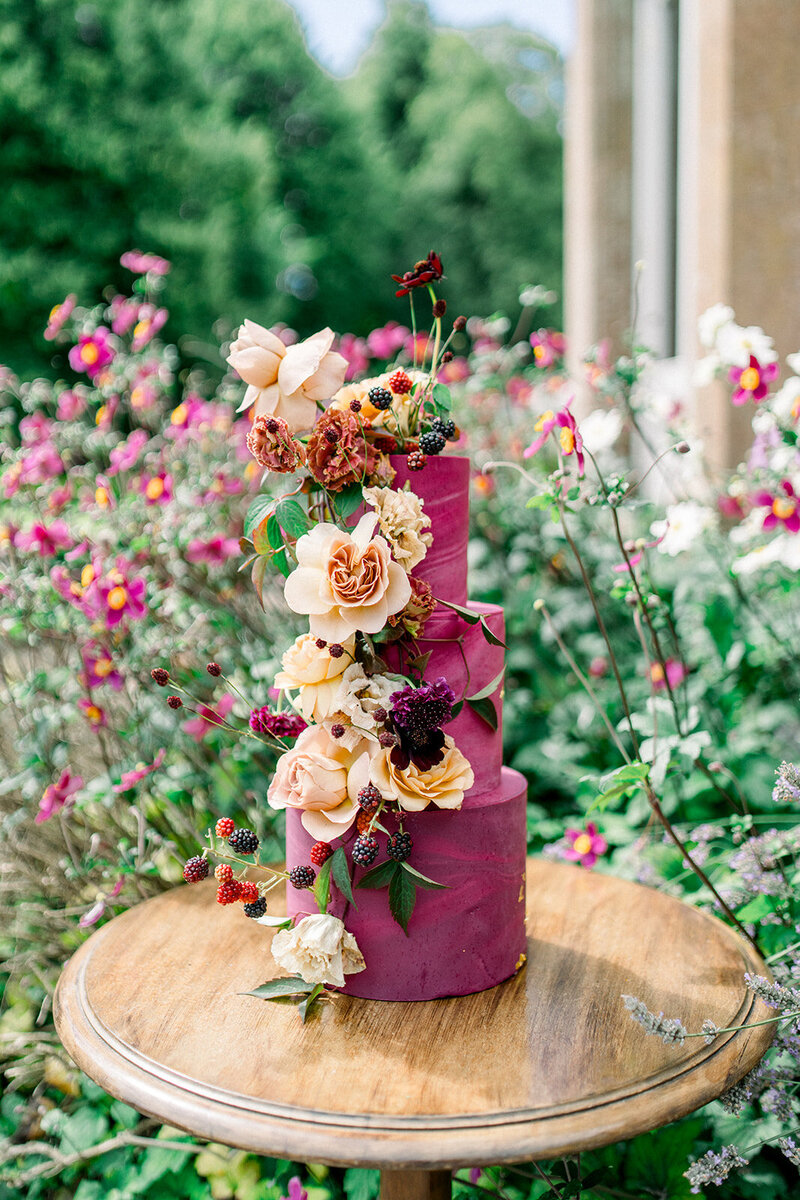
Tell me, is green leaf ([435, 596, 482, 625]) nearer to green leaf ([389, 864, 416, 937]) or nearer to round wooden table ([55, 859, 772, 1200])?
green leaf ([389, 864, 416, 937])

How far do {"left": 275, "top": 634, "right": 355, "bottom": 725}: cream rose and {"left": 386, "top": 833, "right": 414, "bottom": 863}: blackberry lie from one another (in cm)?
14

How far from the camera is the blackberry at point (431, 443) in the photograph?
0.97 meters

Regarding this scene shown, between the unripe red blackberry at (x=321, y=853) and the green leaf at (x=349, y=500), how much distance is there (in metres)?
0.35

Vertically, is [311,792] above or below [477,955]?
above

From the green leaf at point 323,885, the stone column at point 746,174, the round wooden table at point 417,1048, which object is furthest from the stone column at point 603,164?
the green leaf at point 323,885

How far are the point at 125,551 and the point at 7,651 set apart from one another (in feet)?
1.94

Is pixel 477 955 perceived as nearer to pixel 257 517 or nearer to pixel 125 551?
pixel 257 517

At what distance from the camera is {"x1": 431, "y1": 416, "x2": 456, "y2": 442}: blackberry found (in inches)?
39.3

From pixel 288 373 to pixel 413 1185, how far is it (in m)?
0.86

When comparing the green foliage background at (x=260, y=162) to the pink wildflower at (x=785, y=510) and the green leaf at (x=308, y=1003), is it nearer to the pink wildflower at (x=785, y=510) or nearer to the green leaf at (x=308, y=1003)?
the pink wildflower at (x=785, y=510)

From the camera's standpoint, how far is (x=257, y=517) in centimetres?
98

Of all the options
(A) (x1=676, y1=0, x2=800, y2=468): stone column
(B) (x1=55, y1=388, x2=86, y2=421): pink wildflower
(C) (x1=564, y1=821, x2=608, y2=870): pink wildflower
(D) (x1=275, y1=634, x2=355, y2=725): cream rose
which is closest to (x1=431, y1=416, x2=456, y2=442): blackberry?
(D) (x1=275, y1=634, x2=355, y2=725): cream rose

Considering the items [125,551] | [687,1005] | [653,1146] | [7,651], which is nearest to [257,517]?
[687,1005]

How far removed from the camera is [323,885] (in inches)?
37.0
